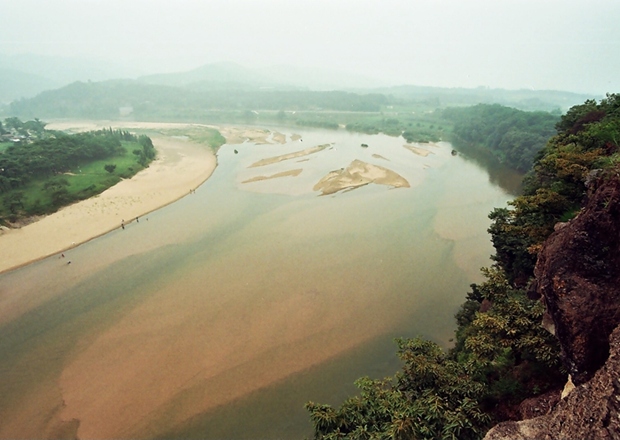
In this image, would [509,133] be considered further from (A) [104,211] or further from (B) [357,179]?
(A) [104,211]

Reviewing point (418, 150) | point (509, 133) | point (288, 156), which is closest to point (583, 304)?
point (288, 156)

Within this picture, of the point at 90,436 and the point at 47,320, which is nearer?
the point at 90,436

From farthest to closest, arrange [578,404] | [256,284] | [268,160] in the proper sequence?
[268,160]
[256,284]
[578,404]

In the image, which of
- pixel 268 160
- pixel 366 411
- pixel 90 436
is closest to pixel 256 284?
pixel 90 436

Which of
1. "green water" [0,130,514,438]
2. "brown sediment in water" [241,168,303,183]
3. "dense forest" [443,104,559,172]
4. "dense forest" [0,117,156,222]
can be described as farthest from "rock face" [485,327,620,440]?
"dense forest" [443,104,559,172]

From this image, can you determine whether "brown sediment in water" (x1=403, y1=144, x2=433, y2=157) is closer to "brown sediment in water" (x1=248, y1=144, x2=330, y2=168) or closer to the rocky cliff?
"brown sediment in water" (x1=248, y1=144, x2=330, y2=168)

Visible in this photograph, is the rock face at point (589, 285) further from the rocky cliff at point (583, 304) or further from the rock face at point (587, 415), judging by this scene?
the rock face at point (587, 415)

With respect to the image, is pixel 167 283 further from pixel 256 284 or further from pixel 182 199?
pixel 182 199
